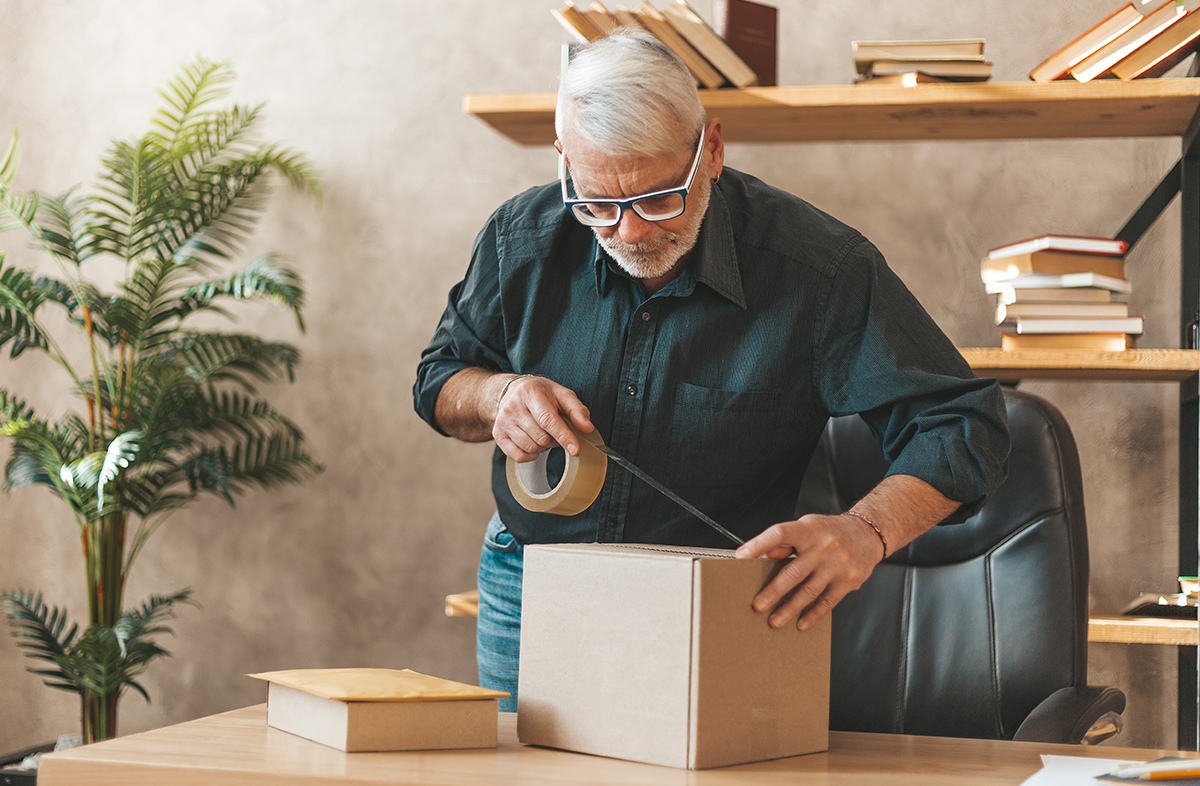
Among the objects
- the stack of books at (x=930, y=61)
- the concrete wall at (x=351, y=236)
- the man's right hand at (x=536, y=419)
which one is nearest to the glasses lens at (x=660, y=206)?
the man's right hand at (x=536, y=419)

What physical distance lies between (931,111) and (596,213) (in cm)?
125

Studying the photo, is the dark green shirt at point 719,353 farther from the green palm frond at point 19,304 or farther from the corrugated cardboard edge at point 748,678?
the green palm frond at point 19,304

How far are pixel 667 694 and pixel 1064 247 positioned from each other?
1.60 metres

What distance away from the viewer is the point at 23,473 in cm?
241

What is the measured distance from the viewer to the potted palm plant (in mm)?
2406

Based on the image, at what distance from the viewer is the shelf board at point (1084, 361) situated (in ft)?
6.50

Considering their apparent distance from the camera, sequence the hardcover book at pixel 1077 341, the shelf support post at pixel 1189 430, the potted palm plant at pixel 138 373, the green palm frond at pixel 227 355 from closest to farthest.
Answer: the hardcover book at pixel 1077 341
the shelf support post at pixel 1189 430
the potted palm plant at pixel 138 373
the green palm frond at pixel 227 355

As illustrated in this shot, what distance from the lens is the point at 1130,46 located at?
2.03 meters

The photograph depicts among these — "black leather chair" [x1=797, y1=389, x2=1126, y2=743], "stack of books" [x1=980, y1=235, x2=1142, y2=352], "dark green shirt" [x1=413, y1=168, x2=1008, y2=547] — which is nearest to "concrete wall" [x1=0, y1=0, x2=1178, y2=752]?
"stack of books" [x1=980, y1=235, x2=1142, y2=352]

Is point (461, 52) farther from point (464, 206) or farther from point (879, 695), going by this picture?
point (879, 695)

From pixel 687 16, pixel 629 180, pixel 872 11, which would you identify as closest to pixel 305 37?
pixel 687 16

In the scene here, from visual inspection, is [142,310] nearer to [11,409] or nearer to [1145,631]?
[11,409]

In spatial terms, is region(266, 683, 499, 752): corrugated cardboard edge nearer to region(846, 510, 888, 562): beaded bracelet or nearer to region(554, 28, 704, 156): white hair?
region(846, 510, 888, 562): beaded bracelet

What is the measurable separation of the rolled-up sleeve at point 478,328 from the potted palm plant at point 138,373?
3.58ft
